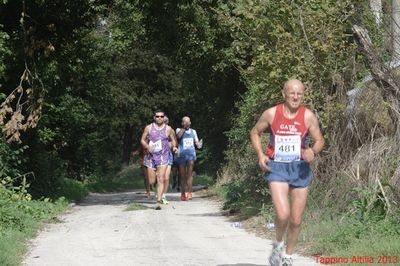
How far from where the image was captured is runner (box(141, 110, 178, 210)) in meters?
16.0

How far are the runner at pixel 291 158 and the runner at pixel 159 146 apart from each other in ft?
25.6

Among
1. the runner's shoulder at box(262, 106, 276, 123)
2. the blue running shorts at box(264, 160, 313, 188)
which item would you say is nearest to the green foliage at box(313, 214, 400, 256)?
the blue running shorts at box(264, 160, 313, 188)

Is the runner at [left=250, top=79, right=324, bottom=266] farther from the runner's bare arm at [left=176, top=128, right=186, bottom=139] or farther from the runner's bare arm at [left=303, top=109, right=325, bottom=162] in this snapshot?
the runner's bare arm at [left=176, top=128, right=186, bottom=139]

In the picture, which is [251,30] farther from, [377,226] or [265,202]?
[377,226]

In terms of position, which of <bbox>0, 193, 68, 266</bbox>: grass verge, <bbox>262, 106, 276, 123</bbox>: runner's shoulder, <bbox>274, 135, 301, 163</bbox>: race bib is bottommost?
<bbox>0, 193, 68, 266</bbox>: grass verge

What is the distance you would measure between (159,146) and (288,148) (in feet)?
27.4

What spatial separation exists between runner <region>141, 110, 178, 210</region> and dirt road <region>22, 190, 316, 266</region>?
1172 millimetres

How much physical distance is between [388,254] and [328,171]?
11.9ft

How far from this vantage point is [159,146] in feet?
52.9

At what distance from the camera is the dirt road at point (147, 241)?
896cm

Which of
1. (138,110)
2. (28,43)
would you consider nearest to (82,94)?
(28,43)

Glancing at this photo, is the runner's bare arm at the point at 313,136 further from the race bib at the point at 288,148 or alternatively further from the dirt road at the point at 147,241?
the dirt road at the point at 147,241

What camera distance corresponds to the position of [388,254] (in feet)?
26.5

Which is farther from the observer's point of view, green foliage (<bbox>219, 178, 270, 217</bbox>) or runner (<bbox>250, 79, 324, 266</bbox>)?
green foliage (<bbox>219, 178, 270, 217</bbox>)
